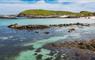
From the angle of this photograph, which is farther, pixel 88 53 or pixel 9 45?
pixel 9 45

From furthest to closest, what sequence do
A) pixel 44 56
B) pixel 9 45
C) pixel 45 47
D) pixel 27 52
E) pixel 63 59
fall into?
pixel 9 45 < pixel 45 47 < pixel 27 52 < pixel 44 56 < pixel 63 59

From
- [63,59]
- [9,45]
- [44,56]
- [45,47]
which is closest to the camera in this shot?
[63,59]

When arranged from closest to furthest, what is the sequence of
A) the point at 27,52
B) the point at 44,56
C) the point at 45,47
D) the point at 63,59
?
the point at 63,59, the point at 44,56, the point at 27,52, the point at 45,47

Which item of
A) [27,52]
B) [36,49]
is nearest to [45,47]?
[36,49]

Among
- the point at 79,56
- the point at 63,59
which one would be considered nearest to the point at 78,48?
the point at 79,56

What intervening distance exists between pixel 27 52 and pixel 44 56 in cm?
410

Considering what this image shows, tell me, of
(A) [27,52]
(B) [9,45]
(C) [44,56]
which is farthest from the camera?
(B) [9,45]

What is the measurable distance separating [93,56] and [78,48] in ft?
18.2

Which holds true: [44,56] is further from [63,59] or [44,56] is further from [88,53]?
[88,53]

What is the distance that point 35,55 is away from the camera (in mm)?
32219

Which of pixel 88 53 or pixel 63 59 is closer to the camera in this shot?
pixel 63 59

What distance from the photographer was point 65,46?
38031 mm

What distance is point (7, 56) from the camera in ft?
105

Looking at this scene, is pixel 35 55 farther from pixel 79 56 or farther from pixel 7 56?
pixel 79 56
